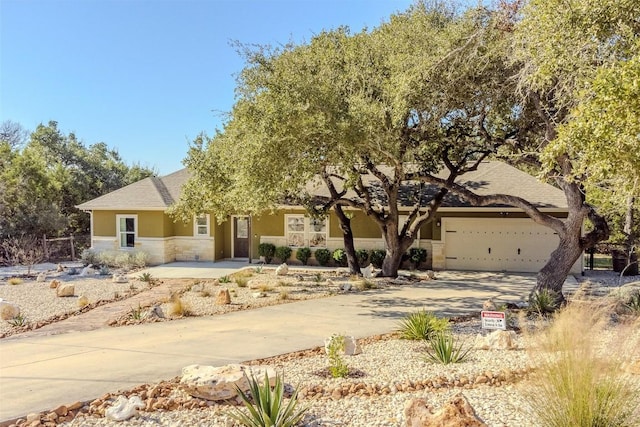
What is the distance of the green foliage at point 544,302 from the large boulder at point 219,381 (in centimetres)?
692

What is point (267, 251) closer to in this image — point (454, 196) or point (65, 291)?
point (454, 196)

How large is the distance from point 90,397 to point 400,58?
904cm

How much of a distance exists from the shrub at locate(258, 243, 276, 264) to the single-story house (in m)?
0.41

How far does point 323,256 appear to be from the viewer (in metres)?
19.8

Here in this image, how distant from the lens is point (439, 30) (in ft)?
35.9

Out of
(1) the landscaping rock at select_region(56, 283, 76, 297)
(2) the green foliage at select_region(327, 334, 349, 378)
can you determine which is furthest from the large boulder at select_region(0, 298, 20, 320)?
(2) the green foliage at select_region(327, 334, 349, 378)

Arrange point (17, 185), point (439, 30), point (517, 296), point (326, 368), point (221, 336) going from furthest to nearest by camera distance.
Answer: point (17, 185) < point (517, 296) < point (439, 30) < point (221, 336) < point (326, 368)

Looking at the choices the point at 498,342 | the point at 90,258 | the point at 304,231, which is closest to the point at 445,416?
the point at 498,342

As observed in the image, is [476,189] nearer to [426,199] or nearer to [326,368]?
[426,199]

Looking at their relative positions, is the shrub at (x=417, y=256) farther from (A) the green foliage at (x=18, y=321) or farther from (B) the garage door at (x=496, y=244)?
(A) the green foliage at (x=18, y=321)

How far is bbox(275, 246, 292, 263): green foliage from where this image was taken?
20328 mm

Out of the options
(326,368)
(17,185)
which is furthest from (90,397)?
(17,185)

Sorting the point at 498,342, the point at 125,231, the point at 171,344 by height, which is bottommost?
the point at 171,344

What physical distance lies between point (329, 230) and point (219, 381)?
15340 millimetres
